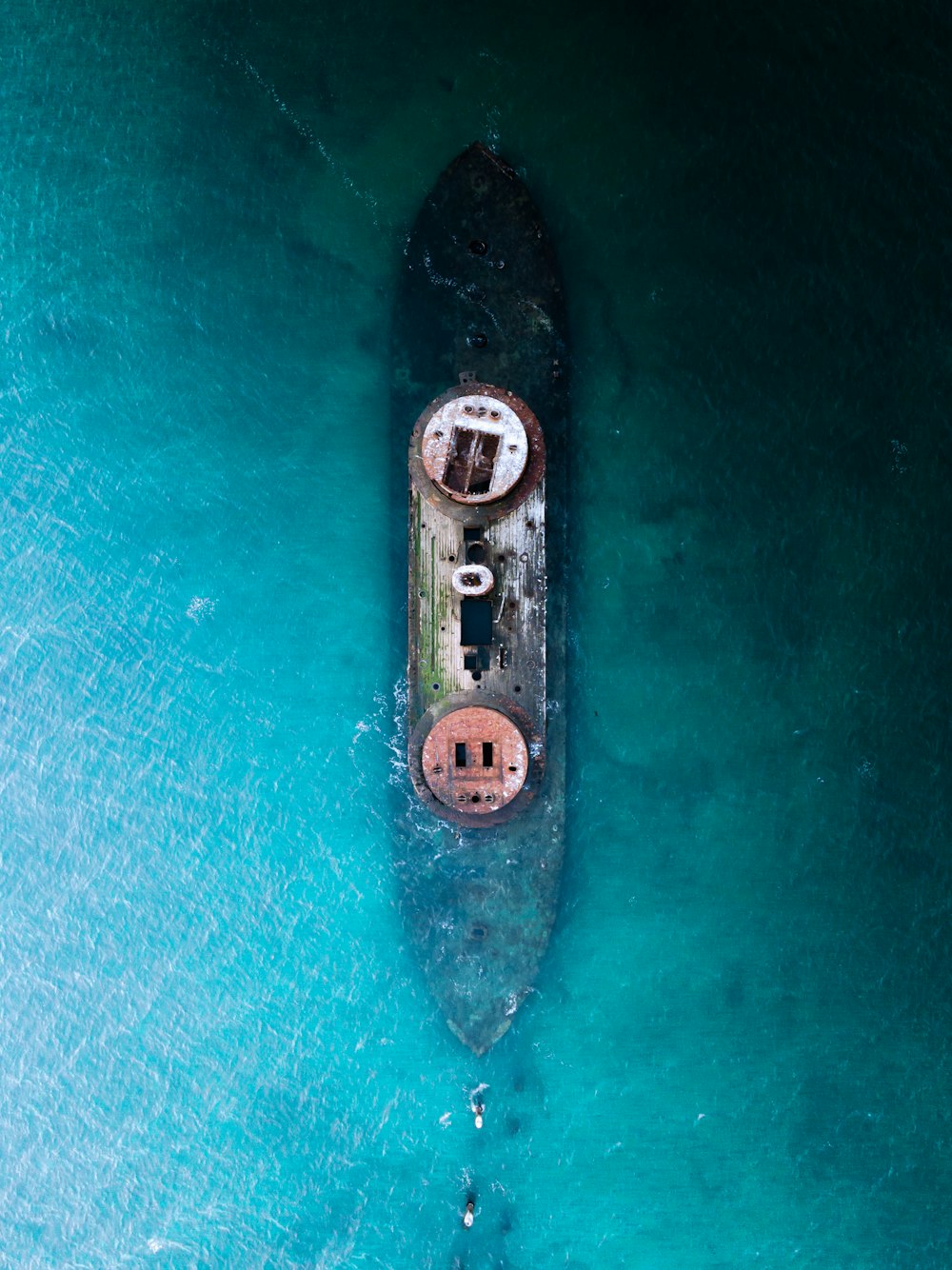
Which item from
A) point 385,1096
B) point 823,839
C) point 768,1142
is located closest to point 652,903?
point 823,839

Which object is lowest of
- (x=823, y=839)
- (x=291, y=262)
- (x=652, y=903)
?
(x=652, y=903)

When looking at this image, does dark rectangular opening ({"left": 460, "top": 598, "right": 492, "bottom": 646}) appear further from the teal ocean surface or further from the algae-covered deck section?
the teal ocean surface

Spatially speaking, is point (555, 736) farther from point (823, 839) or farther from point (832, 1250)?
point (832, 1250)

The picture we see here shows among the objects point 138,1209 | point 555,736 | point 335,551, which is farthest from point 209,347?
point 138,1209

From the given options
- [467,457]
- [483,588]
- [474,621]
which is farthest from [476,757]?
[467,457]

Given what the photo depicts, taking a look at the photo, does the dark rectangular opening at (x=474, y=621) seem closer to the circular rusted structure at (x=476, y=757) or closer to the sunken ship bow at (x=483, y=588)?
the sunken ship bow at (x=483, y=588)

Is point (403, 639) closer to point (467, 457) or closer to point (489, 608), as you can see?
point (489, 608)

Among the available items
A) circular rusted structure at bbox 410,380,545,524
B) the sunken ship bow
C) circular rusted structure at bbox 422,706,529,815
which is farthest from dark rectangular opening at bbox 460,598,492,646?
circular rusted structure at bbox 410,380,545,524

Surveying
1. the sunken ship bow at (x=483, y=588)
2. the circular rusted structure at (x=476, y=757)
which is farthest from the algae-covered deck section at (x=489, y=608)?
the circular rusted structure at (x=476, y=757)

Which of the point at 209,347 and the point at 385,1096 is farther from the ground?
the point at 209,347
